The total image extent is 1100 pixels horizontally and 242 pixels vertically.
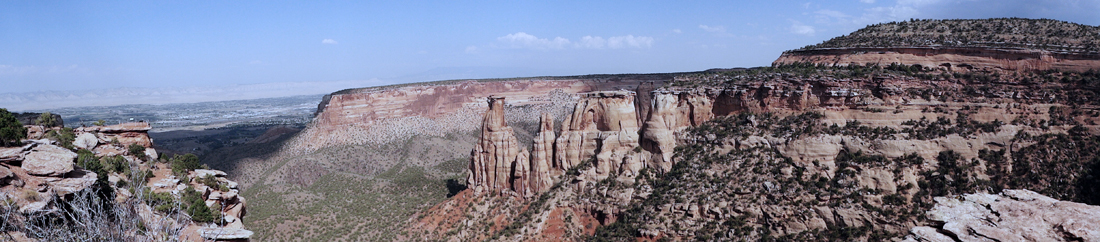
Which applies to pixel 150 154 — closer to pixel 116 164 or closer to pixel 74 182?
pixel 116 164

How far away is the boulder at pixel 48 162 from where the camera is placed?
17.9 metres

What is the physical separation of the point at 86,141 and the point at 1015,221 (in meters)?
44.0

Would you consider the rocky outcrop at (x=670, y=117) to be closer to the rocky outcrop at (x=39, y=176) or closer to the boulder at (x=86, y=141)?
the rocky outcrop at (x=39, y=176)

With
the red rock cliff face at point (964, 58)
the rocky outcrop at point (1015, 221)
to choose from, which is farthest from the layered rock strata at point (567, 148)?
the rocky outcrop at point (1015, 221)

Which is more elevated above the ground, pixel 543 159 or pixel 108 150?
pixel 108 150

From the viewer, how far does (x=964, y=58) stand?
130 ft

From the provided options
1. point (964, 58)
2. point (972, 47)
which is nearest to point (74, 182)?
point (964, 58)

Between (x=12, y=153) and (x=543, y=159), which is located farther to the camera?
(x=543, y=159)

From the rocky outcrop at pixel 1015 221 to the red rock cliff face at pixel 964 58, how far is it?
444 inches

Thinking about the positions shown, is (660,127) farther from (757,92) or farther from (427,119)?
(427,119)

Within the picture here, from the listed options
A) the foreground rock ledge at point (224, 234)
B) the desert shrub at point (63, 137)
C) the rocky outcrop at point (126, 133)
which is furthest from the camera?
the rocky outcrop at point (126, 133)

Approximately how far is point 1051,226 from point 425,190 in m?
50.8

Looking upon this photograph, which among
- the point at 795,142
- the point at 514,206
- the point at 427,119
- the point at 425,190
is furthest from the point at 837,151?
the point at 427,119

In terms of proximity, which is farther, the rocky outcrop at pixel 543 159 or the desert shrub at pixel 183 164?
the rocky outcrop at pixel 543 159
